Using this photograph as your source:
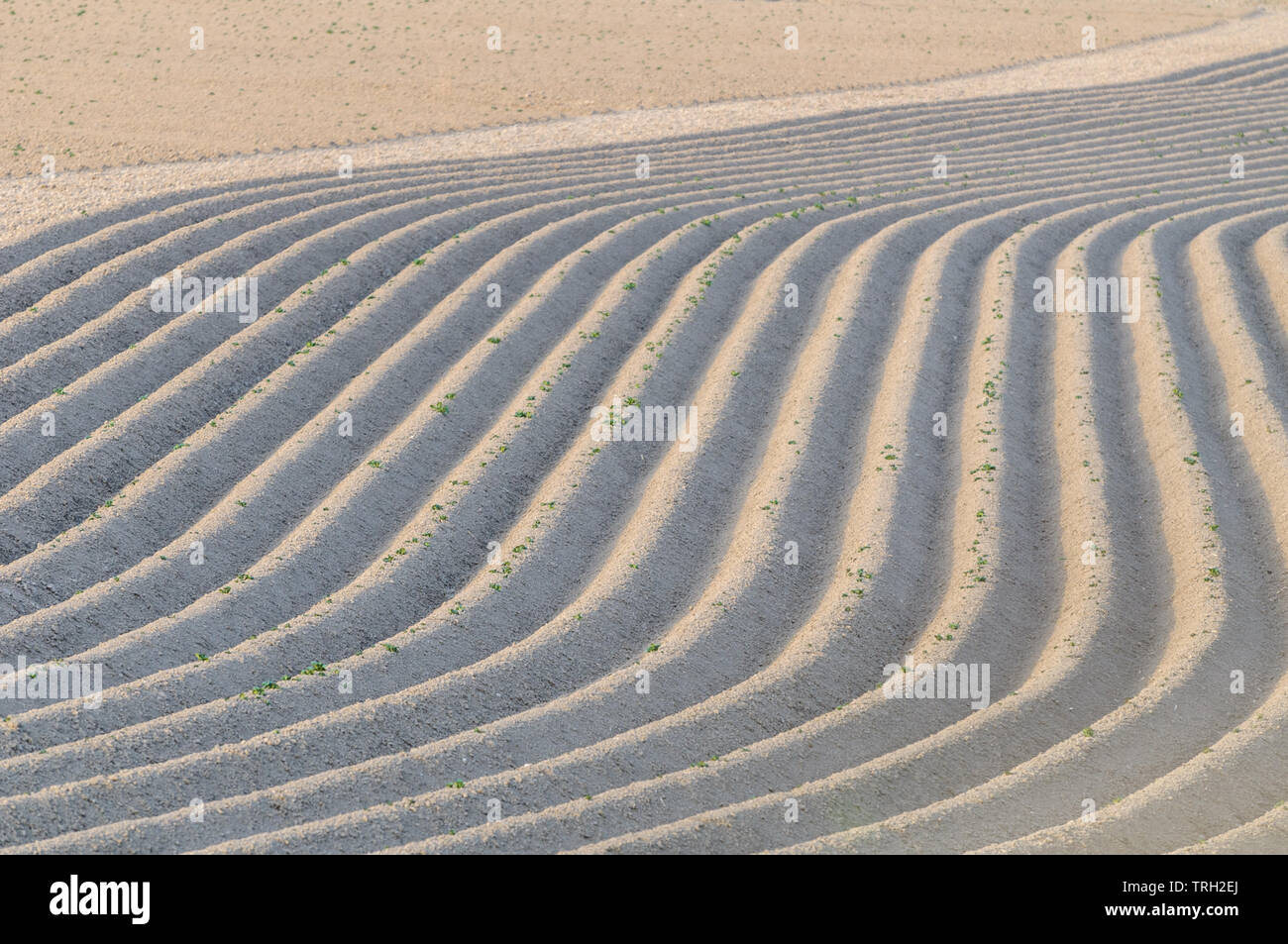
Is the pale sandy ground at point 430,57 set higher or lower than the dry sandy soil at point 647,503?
higher

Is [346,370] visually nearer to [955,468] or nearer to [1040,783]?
[955,468]

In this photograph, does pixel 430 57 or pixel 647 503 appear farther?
pixel 430 57

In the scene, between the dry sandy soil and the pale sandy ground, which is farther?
the pale sandy ground

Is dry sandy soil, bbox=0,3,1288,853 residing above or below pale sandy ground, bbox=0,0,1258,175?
below

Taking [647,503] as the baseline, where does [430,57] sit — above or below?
above

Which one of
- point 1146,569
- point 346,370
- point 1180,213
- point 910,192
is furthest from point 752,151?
point 1146,569
